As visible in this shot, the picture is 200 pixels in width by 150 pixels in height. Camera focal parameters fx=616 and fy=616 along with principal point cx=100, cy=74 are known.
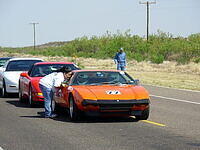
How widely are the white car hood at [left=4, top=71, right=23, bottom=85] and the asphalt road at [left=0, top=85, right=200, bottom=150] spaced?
13.3 ft

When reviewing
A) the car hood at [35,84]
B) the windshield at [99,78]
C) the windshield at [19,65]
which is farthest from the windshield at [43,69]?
the windshield at [99,78]

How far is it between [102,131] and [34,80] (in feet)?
20.2

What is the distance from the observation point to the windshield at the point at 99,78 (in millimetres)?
14820

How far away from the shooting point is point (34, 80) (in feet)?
59.1

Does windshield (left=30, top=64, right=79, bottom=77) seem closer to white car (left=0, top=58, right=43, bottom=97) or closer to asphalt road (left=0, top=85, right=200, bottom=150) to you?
asphalt road (left=0, top=85, right=200, bottom=150)

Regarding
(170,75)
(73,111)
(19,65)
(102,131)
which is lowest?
(170,75)

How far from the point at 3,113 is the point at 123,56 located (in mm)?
17612

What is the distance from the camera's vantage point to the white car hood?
21.3 meters

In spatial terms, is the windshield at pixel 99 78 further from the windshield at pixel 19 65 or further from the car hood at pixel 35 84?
the windshield at pixel 19 65

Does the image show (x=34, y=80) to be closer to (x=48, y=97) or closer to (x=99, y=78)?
(x=48, y=97)

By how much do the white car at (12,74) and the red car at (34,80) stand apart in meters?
1.51

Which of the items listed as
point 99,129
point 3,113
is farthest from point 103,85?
point 3,113

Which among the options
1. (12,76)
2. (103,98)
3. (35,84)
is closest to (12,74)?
(12,76)

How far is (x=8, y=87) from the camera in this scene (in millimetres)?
21328
